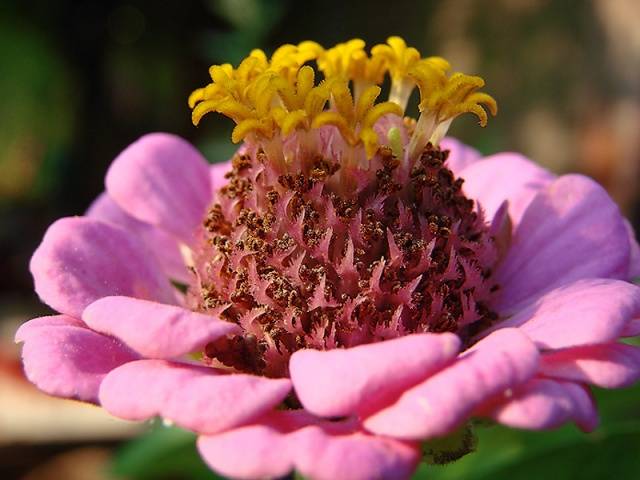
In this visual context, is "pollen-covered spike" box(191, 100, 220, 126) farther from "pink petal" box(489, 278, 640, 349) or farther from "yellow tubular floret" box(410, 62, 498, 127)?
"pink petal" box(489, 278, 640, 349)

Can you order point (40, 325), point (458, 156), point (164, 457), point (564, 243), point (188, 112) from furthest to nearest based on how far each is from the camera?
point (188, 112) → point (164, 457) → point (458, 156) → point (564, 243) → point (40, 325)

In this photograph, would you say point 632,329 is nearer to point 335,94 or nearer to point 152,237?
point 335,94

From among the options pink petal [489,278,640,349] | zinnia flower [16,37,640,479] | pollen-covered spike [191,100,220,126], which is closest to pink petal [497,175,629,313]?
zinnia flower [16,37,640,479]

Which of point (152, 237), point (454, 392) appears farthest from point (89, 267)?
point (454, 392)

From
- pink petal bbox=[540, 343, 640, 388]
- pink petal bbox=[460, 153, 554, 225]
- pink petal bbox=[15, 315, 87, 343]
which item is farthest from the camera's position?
pink petal bbox=[460, 153, 554, 225]

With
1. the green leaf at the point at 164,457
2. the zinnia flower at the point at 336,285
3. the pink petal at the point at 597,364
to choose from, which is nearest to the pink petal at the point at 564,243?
the zinnia flower at the point at 336,285

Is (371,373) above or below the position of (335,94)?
below
